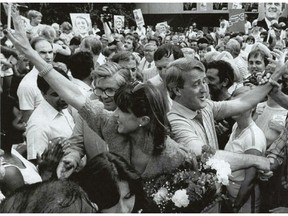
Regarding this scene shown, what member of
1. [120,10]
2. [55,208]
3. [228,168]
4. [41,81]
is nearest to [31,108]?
[41,81]

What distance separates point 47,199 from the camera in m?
1.28

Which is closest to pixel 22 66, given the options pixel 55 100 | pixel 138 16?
pixel 55 100

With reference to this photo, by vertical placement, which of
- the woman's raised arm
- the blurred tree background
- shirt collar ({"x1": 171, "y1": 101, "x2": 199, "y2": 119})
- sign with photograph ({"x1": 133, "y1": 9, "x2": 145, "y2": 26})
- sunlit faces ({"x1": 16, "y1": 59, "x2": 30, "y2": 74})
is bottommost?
the blurred tree background

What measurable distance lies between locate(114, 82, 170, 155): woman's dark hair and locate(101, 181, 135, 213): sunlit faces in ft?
1.28

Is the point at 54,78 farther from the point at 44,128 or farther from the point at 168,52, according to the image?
the point at 168,52

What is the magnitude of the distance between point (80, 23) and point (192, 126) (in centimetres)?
867

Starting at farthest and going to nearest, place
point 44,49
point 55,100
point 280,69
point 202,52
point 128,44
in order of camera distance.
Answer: point 202,52 → point 128,44 → point 44,49 → point 55,100 → point 280,69

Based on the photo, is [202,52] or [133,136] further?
[202,52]

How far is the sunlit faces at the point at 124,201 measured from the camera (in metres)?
2.12

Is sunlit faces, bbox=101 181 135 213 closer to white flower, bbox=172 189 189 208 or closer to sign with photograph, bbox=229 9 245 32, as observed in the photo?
white flower, bbox=172 189 189 208

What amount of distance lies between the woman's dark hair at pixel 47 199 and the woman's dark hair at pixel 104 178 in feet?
2.11

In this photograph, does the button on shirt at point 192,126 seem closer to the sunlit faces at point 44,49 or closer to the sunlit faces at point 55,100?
the sunlit faces at point 55,100

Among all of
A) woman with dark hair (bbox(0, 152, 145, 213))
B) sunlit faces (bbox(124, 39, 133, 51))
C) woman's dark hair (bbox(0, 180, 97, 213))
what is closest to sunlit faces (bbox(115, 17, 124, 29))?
sunlit faces (bbox(124, 39, 133, 51))

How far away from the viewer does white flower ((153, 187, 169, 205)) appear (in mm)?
2402
